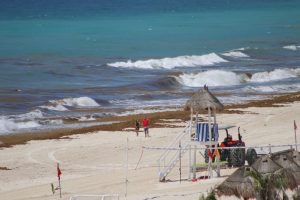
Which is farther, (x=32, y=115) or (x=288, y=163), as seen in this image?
(x=32, y=115)

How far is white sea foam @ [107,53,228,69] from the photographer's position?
221ft

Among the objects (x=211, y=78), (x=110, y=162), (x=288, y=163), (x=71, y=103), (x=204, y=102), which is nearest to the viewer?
(x=288, y=163)

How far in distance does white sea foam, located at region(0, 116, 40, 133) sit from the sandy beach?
5272 millimetres

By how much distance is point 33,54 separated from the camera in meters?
75.9

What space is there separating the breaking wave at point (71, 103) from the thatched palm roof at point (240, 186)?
25.4 m

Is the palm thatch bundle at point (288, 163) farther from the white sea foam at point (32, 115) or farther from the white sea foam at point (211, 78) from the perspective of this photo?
the white sea foam at point (211, 78)

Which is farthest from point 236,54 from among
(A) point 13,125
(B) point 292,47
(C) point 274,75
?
(A) point 13,125

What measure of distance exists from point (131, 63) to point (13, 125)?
31288mm

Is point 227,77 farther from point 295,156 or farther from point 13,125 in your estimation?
point 295,156

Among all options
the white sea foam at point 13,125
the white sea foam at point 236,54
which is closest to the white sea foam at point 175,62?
the white sea foam at point 236,54

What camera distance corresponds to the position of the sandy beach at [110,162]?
22250 millimetres

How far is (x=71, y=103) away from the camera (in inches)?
1752

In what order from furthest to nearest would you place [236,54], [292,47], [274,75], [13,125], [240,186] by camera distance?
[292,47], [236,54], [274,75], [13,125], [240,186]

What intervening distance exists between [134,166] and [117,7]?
520 ft
